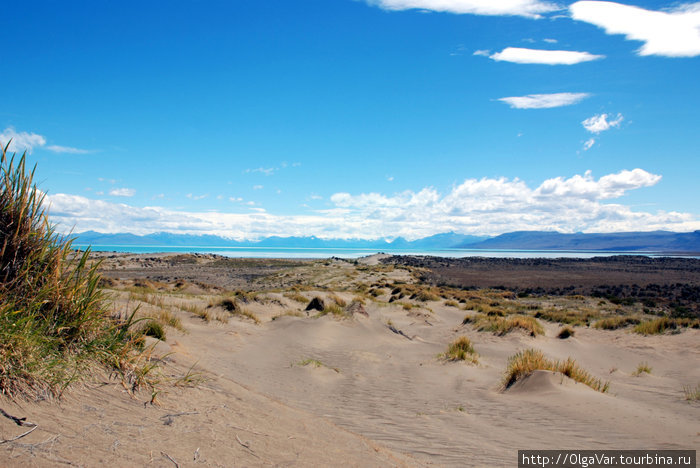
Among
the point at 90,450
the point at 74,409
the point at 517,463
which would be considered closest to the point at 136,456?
the point at 90,450

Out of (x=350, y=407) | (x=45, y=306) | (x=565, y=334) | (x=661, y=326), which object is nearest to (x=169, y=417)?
(x=45, y=306)

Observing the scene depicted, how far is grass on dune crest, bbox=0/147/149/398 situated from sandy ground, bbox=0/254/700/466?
35cm

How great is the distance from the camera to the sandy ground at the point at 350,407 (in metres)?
3.23

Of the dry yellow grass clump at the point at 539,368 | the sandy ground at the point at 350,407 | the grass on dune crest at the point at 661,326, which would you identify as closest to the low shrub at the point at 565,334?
the sandy ground at the point at 350,407

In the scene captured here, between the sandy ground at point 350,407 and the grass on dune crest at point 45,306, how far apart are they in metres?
0.35

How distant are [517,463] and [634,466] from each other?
1.15 m

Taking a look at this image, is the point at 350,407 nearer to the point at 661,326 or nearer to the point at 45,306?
the point at 45,306

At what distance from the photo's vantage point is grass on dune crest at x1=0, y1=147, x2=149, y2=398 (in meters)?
3.57

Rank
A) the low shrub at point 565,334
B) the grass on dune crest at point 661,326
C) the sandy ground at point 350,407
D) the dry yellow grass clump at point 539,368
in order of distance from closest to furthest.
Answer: the sandy ground at point 350,407 < the dry yellow grass clump at point 539,368 < the low shrub at point 565,334 < the grass on dune crest at point 661,326

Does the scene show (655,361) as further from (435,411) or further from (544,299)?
(544,299)

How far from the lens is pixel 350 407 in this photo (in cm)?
679

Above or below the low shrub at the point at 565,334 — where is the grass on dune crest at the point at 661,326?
above

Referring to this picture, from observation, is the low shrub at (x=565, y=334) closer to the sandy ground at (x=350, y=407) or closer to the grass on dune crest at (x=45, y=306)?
the sandy ground at (x=350, y=407)

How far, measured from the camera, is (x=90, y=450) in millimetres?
2832
